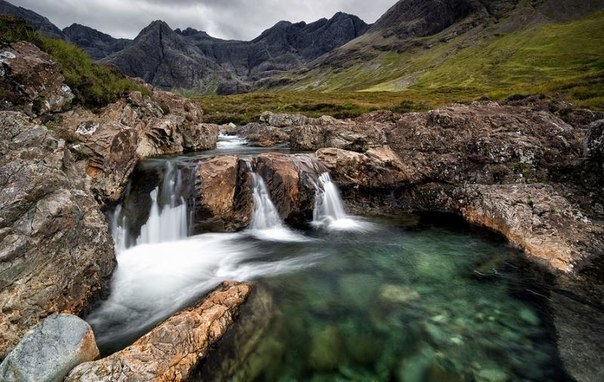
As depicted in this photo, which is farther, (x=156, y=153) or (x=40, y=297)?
(x=156, y=153)

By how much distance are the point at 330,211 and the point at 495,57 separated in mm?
128846

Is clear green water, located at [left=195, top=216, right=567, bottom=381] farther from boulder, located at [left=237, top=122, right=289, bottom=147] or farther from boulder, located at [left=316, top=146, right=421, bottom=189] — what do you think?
boulder, located at [left=237, top=122, right=289, bottom=147]

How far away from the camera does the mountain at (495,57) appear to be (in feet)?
278

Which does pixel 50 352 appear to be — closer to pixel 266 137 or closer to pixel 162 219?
pixel 162 219

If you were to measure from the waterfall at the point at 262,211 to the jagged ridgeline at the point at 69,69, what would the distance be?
9.84m

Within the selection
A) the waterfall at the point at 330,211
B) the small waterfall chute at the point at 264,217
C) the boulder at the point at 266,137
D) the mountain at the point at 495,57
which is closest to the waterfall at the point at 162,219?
the small waterfall chute at the point at 264,217

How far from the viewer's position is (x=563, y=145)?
57.2 feet

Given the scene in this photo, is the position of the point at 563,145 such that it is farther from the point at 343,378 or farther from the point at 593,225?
the point at 343,378

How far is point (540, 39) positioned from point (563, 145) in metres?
131

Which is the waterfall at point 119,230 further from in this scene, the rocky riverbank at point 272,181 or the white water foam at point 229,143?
the white water foam at point 229,143

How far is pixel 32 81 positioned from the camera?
Result: 1364 cm

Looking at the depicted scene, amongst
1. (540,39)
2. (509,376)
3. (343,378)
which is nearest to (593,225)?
(509,376)

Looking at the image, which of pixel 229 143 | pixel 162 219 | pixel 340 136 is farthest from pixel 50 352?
pixel 229 143

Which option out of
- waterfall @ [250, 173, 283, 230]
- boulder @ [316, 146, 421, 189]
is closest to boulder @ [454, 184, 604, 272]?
boulder @ [316, 146, 421, 189]
